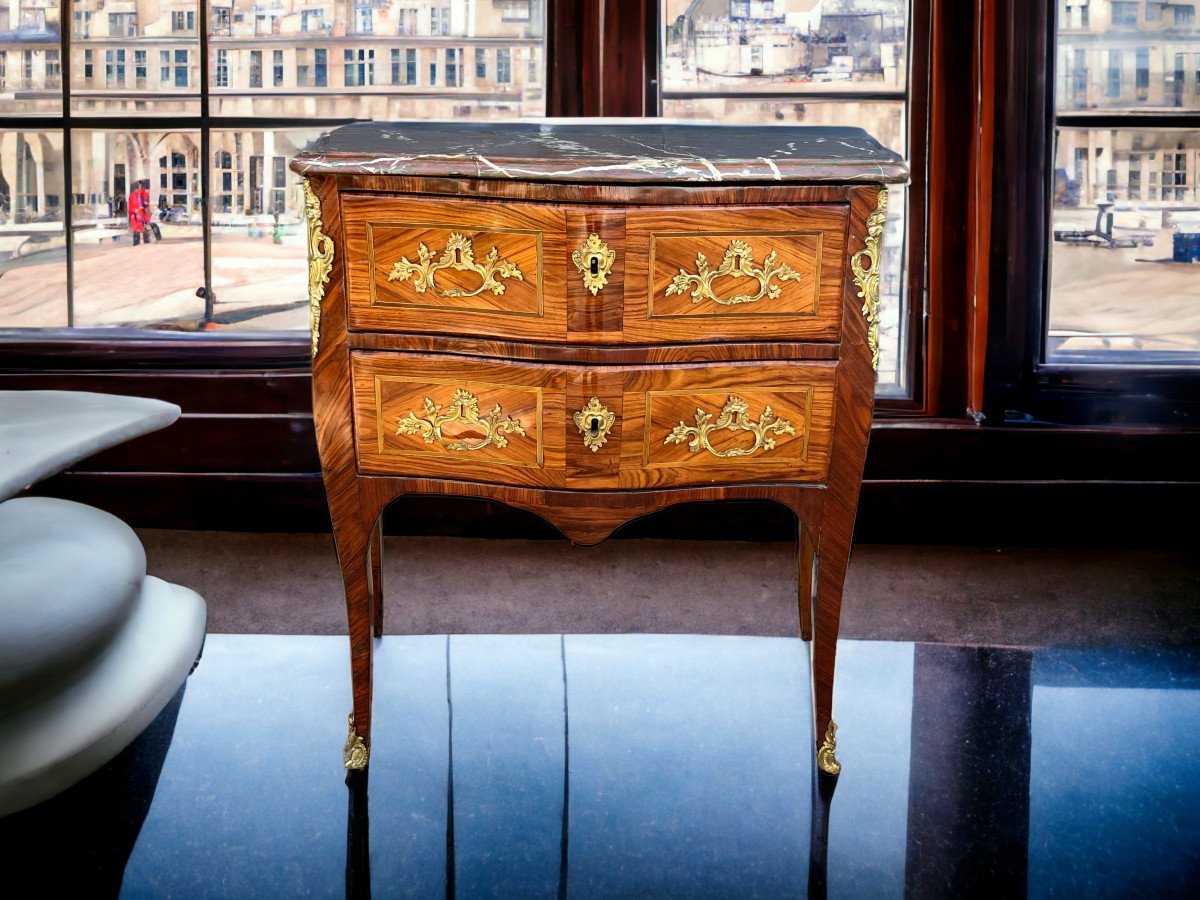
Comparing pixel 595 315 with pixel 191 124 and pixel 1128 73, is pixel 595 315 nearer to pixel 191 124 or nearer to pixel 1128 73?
pixel 191 124

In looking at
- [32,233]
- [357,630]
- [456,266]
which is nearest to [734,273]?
[456,266]

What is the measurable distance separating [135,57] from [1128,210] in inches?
88.2

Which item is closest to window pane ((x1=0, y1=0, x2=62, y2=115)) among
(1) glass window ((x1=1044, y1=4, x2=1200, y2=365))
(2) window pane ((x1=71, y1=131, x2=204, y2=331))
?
(2) window pane ((x1=71, y1=131, x2=204, y2=331))

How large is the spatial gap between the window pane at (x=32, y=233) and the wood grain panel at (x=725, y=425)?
5.91 feet

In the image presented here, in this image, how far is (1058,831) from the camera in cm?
142

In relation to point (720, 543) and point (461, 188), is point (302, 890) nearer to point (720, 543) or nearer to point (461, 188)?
point (461, 188)

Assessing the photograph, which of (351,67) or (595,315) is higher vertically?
(351,67)

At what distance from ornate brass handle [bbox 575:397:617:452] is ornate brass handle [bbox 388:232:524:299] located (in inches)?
6.7

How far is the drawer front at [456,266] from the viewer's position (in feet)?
4.32

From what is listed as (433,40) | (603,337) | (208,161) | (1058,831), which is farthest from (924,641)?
(208,161)

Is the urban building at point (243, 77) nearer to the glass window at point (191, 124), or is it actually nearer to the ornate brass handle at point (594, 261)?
the glass window at point (191, 124)

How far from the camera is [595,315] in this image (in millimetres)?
1325

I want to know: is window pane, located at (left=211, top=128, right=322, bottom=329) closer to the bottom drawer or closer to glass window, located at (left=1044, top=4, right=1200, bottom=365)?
the bottom drawer

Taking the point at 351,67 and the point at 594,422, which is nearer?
the point at 594,422
